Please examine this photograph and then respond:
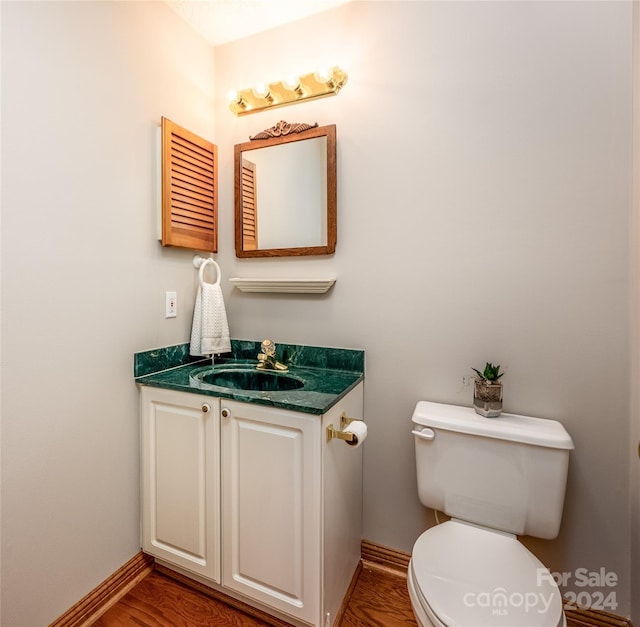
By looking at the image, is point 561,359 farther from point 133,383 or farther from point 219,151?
point 219,151

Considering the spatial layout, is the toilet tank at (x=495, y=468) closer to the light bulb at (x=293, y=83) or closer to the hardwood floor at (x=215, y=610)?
the hardwood floor at (x=215, y=610)

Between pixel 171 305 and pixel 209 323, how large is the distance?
19 centimetres

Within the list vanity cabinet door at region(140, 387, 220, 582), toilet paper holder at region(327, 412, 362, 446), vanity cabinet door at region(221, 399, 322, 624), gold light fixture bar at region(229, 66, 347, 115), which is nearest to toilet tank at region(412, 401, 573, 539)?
toilet paper holder at region(327, 412, 362, 446)

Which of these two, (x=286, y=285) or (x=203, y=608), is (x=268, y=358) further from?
(x=203, y=608)

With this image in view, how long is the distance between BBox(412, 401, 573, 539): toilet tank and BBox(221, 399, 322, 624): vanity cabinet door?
0.43 meters

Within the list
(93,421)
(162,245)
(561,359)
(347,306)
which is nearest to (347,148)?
(347,306)

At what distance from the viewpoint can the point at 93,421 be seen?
4.07 ft

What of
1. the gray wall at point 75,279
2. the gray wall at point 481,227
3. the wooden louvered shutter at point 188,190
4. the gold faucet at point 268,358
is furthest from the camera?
the gold faucet at point 268,358

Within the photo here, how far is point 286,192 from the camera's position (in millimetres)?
1608

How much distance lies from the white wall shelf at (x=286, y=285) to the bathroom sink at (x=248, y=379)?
39 cm

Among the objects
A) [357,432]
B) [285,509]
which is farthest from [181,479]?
[357,432]

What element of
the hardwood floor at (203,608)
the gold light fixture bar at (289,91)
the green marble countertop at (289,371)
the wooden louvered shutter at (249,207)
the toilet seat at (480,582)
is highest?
the gold light fixture bar at (289,91)

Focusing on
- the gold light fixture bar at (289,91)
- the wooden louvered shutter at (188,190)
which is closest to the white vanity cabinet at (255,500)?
the wooden louvered shutter at (188,190)

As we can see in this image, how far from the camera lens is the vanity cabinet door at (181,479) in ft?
4.08
